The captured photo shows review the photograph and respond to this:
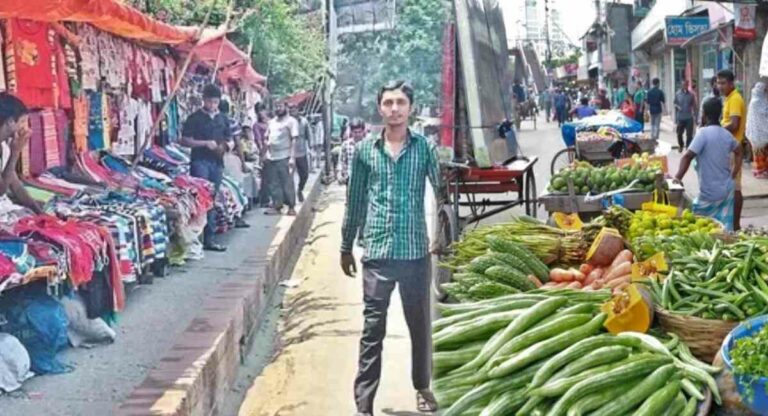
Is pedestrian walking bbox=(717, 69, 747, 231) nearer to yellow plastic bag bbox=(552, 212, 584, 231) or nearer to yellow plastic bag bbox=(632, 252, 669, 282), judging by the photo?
yellow plastic bag bbox=(552, 212, 584, 231)

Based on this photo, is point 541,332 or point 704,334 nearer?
point 541,332

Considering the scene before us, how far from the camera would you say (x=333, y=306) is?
7902mm

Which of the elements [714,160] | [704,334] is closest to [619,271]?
[704,334]

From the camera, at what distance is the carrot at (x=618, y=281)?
156 inches

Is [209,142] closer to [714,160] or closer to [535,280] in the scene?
[714,160]

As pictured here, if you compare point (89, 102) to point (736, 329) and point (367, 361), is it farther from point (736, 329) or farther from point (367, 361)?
point (736, 329)

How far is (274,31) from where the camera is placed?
11.7 m

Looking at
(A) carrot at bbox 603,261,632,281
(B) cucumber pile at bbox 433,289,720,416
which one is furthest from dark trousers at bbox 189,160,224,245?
(B) cucumber pile at bbox 433,289,720,416

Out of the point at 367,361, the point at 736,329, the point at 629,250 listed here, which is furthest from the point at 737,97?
the point at 736,329

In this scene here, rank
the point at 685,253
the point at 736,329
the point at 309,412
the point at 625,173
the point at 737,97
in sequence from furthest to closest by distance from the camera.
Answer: the point at 737,97 → the point at 625,173 → the point at 309,412 → the point at 685,253 → the point at 736,329

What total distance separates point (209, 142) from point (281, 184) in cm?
236

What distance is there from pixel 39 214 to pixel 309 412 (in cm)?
206

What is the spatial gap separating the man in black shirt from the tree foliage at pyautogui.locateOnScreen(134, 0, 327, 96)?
89cm

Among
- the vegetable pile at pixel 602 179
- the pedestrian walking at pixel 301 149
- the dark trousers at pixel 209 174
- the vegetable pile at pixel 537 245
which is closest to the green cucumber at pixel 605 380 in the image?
the vegetable pile at pixel 537 245
